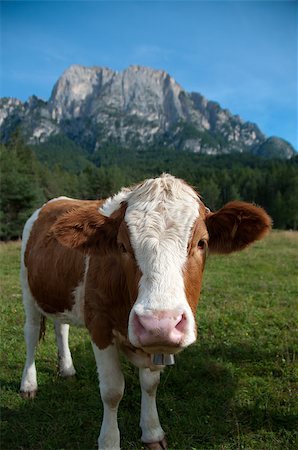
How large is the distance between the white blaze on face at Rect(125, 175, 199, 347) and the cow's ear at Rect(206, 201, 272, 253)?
0.34m

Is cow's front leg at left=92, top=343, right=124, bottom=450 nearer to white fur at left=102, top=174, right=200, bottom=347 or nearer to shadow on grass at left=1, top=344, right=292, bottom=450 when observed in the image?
shadow on grass at left=1, top=344, right=292, bottom=450

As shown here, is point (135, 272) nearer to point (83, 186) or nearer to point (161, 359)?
point (161, 359)

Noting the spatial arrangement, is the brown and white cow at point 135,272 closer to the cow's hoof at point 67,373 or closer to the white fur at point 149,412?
the white fur at point 149,412

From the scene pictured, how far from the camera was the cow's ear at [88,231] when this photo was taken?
11.9 ft

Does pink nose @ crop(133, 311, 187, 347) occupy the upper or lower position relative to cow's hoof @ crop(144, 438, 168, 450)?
upper

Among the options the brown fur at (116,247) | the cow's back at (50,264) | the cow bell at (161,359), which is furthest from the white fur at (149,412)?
the cow's back at (50,264)

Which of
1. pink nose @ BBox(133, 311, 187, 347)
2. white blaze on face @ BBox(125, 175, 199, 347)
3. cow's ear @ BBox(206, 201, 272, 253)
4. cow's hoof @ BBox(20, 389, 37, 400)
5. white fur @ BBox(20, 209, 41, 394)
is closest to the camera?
pink nose @ BBox(133, 311, 187, 347)

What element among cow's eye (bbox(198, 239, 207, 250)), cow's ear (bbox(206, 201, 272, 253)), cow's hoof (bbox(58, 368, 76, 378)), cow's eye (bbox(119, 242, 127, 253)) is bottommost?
cow's hoof (bbox(58, 368, 76, 378))

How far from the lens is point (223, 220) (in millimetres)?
3633

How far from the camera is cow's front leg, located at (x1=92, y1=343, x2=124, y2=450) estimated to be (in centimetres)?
384

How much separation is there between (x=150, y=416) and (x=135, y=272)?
1910 millimetres

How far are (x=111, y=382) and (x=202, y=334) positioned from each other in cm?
329

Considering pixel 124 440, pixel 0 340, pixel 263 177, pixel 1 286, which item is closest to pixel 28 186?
pixel 1 286

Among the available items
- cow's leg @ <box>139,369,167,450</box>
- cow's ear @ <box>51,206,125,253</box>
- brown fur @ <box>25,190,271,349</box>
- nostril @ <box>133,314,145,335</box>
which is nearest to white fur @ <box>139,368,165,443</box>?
cow's leg @ <box>139,369,167,450</box>
